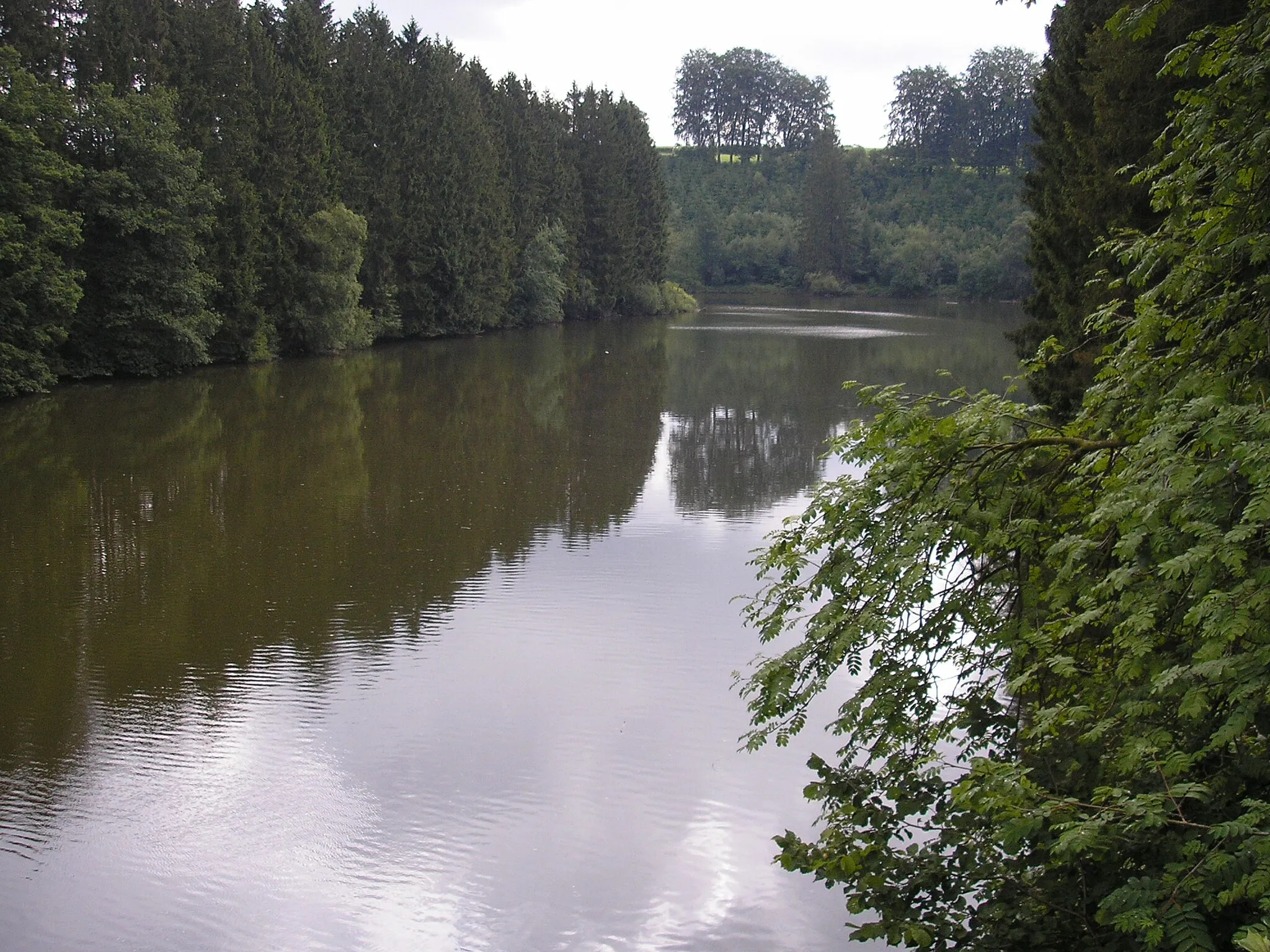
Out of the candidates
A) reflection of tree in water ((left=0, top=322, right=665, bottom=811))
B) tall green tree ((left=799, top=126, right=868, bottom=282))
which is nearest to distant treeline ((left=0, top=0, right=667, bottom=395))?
reflection of tree in water ((left=0, top=322, right=665, bottom=811))

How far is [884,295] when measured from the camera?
324ft

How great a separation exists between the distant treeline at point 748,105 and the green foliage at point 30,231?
10144cm

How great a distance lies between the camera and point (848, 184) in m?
100

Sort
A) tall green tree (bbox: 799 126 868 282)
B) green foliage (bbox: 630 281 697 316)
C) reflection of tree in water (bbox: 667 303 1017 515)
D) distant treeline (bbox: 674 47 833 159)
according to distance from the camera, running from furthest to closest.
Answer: distant treeline (bbox: 674 47 833 159)
tall green tree (bbox: 799 126 868 282)
green foliage (bbox: 630 281 697 316)
reflection of tree in water (bbox: 667 303 1017 515)

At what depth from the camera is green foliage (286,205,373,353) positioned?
42719 mm

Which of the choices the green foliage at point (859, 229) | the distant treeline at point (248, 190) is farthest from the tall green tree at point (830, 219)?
the distant treeline at point (248, 190)

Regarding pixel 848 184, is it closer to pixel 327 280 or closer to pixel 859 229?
pixel 859 229

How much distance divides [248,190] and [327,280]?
4.71m

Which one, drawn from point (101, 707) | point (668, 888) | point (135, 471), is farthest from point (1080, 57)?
point (135, 471)

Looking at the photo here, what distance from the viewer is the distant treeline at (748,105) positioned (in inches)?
5032

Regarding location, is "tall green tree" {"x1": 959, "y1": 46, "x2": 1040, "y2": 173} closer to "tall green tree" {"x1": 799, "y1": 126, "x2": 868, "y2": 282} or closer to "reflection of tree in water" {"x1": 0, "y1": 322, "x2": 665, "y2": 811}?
"tall green tree" {"x1": 799, "y1": 126, "x2": 868, "y2": 282}

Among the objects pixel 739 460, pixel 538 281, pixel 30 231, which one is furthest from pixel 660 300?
pixel 739 460

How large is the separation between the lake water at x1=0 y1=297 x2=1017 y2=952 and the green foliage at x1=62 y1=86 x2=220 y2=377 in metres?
8.68

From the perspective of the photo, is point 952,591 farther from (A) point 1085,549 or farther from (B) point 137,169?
(B) point 137,169
